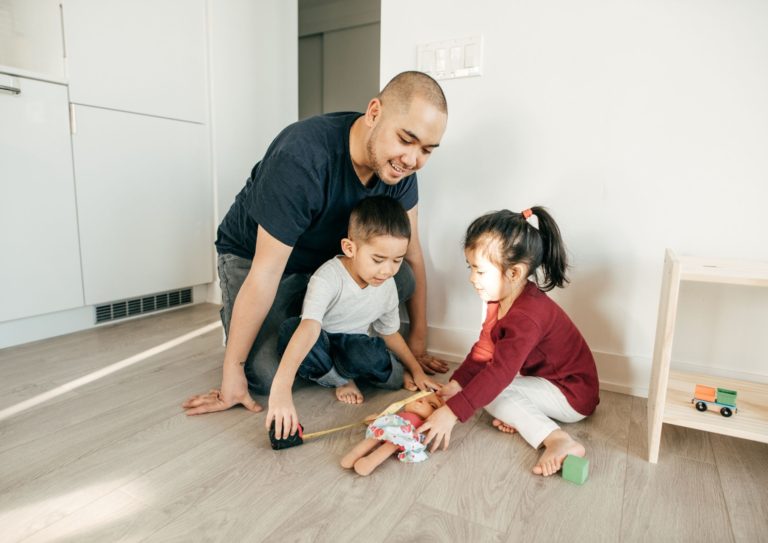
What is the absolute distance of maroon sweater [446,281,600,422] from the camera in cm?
98

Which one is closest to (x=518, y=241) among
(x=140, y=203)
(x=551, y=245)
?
(x=551, y=245)

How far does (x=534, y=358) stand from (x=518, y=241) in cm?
27

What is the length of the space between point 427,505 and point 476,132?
100cm

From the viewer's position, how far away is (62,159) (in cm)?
161

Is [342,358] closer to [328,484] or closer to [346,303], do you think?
[346,303]

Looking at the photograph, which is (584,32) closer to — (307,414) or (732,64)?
(732,64)

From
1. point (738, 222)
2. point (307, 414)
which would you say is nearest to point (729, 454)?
point (738, 222)

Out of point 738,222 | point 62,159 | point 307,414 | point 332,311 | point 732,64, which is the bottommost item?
point 307,414

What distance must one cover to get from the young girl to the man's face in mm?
215

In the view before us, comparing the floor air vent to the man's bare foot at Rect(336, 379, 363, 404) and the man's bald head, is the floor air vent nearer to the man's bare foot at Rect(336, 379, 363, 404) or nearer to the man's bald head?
the man's bare foot at Rect(336, 379, 363, 404)

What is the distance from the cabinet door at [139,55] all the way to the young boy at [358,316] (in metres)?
1.15

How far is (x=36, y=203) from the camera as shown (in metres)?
1.56

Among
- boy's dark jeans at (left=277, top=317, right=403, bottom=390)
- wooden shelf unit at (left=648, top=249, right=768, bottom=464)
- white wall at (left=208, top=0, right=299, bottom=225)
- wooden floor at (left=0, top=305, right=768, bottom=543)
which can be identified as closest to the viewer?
wooden floor at (left=0, top=305, right=768, bottom=543)

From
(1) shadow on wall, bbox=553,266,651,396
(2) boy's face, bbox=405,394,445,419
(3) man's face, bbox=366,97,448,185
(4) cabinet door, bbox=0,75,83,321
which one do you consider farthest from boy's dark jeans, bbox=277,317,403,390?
(4) cabinet door, bbox=0,75,83,321
